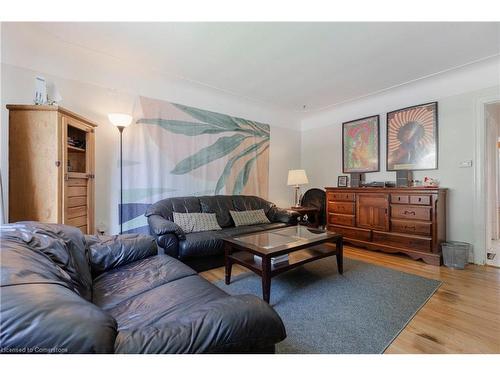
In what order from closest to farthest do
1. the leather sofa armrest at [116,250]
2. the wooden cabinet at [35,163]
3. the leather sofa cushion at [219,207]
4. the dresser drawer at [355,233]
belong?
the leather sofa armrest at [116,250] < the wooden cabinet at [35,163] < the leather sofa cushion at [219,207] < the dresser drawer at [355,233]

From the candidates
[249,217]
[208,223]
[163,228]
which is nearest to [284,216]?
[249,217]

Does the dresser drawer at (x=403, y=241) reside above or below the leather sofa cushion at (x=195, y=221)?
below

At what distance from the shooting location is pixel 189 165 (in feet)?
11.8

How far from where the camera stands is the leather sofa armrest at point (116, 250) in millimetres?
1694

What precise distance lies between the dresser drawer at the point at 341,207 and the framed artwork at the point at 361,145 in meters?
0.78

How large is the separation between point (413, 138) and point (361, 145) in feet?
2.65

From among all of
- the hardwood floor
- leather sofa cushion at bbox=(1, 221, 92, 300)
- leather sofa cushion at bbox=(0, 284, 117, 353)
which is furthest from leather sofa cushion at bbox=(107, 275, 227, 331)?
the hardwood floor

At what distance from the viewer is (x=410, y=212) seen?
3.12m

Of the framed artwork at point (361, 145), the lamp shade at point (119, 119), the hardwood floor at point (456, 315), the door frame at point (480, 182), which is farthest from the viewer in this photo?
the framed artwork at point (361, 145)

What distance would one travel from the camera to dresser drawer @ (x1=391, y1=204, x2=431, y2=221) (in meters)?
2.99

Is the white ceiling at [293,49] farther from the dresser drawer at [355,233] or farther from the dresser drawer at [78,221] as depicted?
the dresser drawer at [355,233]

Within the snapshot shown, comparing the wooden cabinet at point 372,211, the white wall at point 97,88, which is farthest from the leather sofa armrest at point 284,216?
the white wall at point 97,88

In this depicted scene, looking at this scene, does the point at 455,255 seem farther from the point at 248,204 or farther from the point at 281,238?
the point at 248,204
